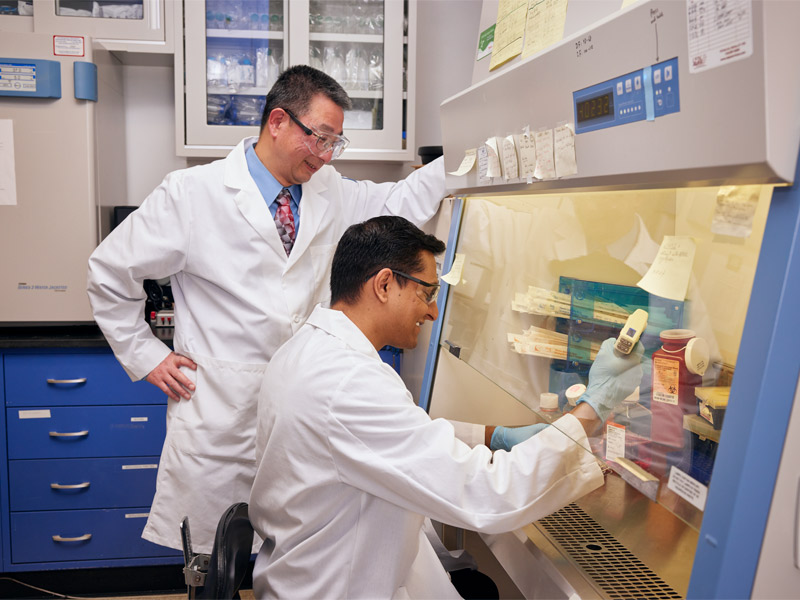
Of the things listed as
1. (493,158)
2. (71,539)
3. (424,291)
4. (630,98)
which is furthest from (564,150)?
(71,539)

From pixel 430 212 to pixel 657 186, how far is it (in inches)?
45.1

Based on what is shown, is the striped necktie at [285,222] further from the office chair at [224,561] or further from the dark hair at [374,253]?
the office chair at [224,561]

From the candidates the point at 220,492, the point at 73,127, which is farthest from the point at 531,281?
the point at 73,127

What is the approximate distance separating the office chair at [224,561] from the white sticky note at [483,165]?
0.84 m

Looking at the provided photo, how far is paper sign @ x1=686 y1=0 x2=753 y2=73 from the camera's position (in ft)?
2.27

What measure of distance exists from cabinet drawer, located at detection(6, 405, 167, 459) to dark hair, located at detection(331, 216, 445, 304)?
148cm

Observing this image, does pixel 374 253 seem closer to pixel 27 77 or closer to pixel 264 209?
pixel 264 209

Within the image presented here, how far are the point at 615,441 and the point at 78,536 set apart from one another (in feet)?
7.41

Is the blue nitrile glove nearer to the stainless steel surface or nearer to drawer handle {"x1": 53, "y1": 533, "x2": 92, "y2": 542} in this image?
the stainless steel surface

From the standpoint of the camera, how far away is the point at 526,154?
1248mm

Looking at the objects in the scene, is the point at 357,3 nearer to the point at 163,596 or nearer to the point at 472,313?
the point at 472,313

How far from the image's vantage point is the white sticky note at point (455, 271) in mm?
1809

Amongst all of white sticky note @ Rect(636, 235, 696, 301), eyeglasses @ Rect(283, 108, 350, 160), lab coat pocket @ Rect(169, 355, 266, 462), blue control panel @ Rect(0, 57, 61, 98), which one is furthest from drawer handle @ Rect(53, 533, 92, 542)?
white sticky note @ Rect(636, 235, 696, 301)

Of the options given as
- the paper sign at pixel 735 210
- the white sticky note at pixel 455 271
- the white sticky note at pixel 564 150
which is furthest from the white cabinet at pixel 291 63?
the paper sign at pixel 735 210
